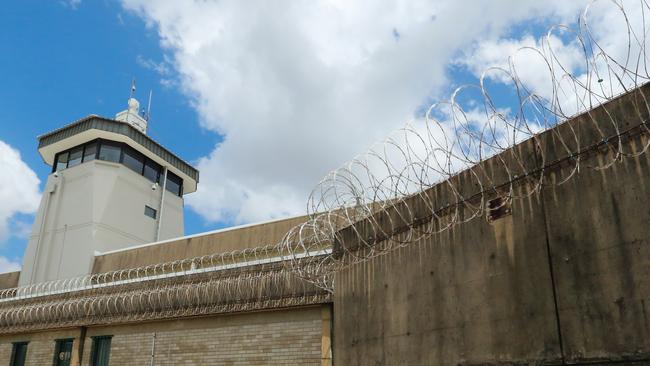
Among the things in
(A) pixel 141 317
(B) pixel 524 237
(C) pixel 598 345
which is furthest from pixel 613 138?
(A) pixel 141 317

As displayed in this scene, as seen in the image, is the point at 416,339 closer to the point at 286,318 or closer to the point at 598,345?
the point at 598,345

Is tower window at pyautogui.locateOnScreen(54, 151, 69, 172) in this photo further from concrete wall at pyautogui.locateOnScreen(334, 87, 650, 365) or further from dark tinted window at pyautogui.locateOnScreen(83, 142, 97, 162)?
concrete wall at pyautogui.locateOnScreen(334, 87, 650, 365)

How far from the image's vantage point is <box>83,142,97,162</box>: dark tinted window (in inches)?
950

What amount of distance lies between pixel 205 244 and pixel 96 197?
9795 millimetres

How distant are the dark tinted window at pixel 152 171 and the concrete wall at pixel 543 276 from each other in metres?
20.3

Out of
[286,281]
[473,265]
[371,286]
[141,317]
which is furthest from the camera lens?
[141,317]

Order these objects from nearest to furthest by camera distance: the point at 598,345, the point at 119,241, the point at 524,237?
the point at 598,345 < the point at 524,237 < the point at 119,241

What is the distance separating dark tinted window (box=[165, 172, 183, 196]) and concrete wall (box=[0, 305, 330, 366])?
13.2 m

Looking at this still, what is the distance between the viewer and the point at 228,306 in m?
11.7

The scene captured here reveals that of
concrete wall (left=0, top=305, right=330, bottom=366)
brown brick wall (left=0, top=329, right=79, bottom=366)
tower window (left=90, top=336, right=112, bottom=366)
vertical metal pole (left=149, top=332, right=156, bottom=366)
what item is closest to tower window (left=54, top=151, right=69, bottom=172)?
brown brick wall (left=0, top=329, right=79, bottom=366)

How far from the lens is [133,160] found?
25141 mm

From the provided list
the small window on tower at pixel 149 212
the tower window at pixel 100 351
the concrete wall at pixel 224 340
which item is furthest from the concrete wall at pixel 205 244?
the small window on tower at pixel 149 212

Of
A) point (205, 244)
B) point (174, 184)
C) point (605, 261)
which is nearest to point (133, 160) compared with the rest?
point (174, 184)

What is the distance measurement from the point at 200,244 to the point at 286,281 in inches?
214
